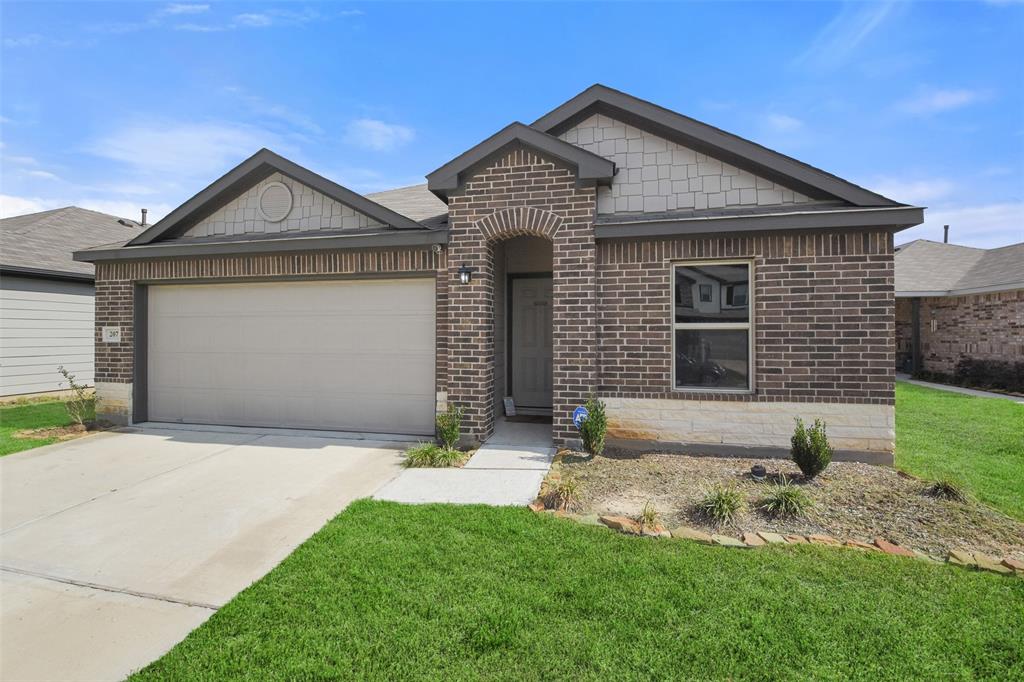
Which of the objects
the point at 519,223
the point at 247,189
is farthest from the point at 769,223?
the point at 247,189

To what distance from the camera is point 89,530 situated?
440 centimetres

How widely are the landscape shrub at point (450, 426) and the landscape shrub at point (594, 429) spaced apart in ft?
5.73

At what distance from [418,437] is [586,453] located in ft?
8.92

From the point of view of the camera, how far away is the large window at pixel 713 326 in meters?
6.53

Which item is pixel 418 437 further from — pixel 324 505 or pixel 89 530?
pixel 89 530

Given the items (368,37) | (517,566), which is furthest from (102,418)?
(517,566)

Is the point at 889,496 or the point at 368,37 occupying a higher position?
the point at 368,37

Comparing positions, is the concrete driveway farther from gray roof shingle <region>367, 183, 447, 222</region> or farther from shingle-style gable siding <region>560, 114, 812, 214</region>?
shingle-style gable siding <region>560, 114, 812, 214</region>

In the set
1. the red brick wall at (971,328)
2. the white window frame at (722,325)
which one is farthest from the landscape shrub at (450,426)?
the red brick wall at (971,328)

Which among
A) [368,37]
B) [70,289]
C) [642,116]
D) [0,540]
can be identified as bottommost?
[0,540]

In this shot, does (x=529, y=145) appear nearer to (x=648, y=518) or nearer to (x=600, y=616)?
(x=648, y=518)

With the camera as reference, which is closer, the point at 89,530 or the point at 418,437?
the point at 89,530

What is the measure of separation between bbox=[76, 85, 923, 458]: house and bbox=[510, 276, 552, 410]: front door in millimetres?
359

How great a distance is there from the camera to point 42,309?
12078 millimetres
